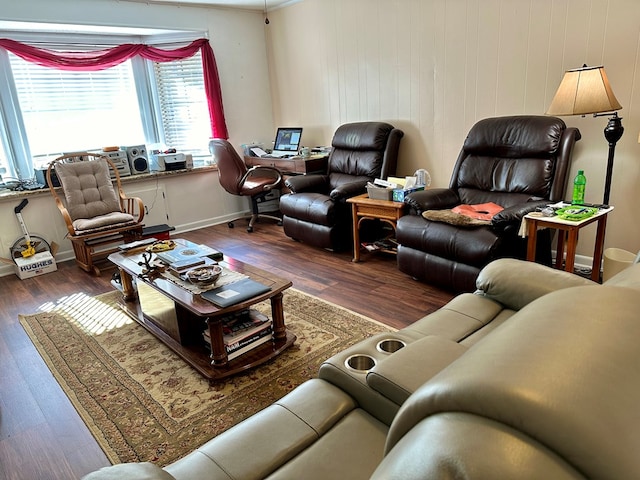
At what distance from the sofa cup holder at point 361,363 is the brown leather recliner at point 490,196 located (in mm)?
1514

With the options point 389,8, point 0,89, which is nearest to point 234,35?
point 389,8

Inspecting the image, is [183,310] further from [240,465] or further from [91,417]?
[240,465]

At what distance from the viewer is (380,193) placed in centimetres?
349

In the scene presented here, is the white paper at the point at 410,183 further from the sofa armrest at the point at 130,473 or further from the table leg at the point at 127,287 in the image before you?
the sofa armrest at the point at 130,473

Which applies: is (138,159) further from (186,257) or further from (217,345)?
(217,345)

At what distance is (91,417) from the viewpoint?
1968mm

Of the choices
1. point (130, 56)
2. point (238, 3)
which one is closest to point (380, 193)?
point (238, 3)

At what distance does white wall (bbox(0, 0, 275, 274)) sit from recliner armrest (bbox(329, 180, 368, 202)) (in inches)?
80.7

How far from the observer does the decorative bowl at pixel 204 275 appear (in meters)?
2.25

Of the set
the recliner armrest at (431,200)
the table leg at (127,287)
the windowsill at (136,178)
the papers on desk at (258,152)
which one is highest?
the papers on desk at (258,152)

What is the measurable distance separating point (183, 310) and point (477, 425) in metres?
2.03

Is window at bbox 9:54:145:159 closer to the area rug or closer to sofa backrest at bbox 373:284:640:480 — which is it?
the area rug

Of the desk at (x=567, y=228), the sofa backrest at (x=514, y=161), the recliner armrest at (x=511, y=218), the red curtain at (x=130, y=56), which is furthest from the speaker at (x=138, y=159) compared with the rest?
the desk at (x=567, y=228)

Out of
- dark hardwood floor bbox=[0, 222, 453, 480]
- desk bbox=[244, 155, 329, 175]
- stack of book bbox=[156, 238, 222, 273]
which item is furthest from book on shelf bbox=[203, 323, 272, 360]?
desk bbox=[244, 155, 329, 175]
